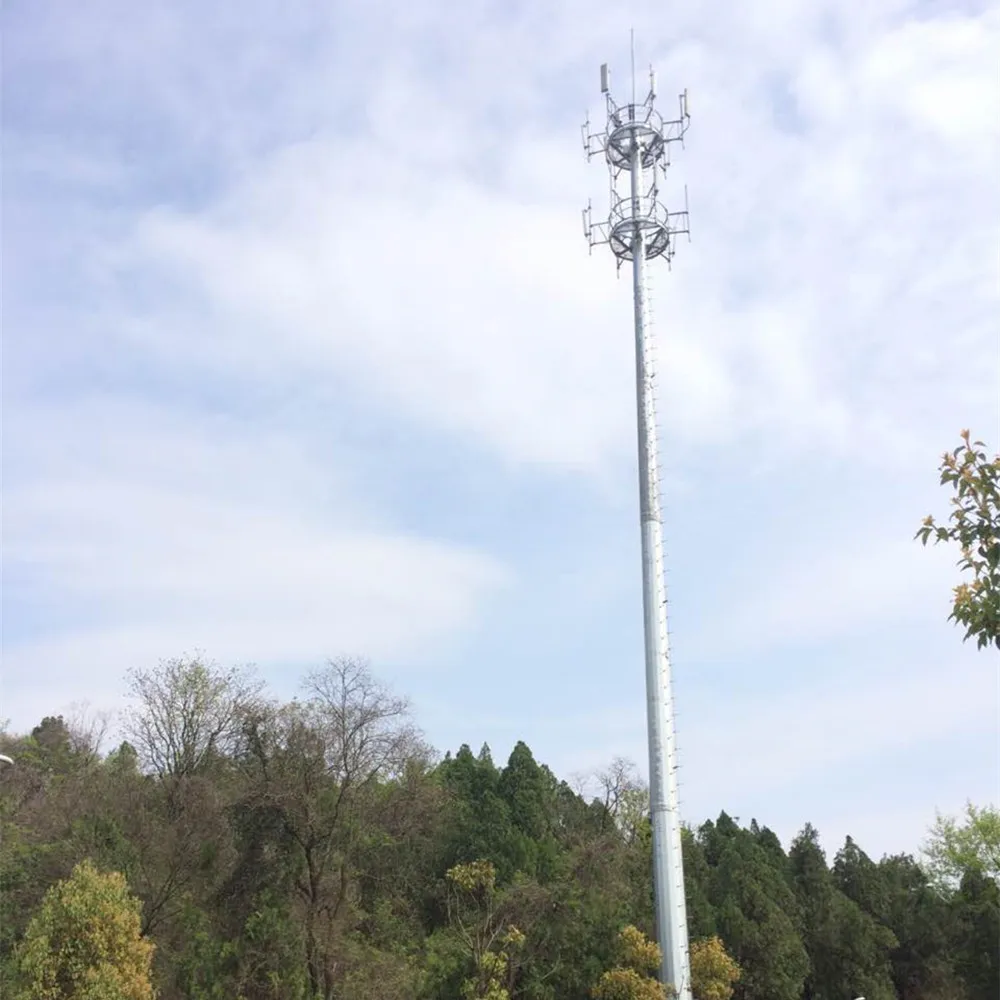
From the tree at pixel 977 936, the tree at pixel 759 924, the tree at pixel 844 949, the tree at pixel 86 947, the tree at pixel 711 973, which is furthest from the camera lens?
the tree at pixel 977 936

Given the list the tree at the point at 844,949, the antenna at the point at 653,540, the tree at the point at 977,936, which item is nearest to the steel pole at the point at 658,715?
the antenna at the point at 653,540

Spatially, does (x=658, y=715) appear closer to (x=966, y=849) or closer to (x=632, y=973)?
(x=632, y=973)

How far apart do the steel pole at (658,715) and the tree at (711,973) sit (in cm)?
387

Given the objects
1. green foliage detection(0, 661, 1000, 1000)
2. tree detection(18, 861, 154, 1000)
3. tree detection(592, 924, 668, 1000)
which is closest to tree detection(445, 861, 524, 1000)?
green foliage detection(0, 661, 1000, 1000)

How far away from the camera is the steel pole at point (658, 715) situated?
19.4 m

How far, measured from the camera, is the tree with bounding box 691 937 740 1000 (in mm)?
23406

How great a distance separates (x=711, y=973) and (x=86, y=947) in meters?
13.0

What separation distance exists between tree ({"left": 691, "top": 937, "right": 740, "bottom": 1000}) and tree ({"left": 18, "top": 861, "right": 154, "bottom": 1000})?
1146cm

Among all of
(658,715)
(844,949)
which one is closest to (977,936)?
(844,949)

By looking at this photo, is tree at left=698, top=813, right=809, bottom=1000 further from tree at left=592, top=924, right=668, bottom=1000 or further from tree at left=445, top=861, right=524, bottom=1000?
tree at left=445, top=861, right=524, bottom=1000

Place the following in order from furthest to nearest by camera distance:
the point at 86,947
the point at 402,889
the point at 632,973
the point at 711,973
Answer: the point at 402,889 < the point at 711,973 < the point at 632,973 < the point at 86,947

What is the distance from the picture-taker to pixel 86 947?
748 inches

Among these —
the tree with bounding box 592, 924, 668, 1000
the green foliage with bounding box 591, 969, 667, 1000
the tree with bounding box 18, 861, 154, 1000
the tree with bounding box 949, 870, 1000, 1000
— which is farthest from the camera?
the tree with bounding box 949, 870, 1000, 1000

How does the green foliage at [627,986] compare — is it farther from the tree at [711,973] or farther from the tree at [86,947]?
the tree at [86,947]
